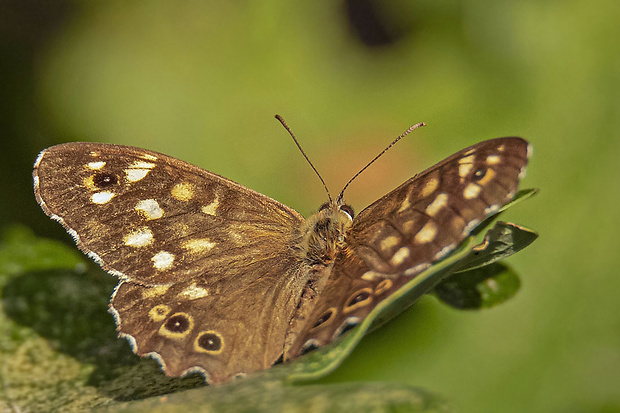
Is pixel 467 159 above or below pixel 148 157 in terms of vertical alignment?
below

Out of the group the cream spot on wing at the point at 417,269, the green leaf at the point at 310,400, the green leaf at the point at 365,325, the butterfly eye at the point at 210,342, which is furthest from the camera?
the butterfly eye at the point at 210,342

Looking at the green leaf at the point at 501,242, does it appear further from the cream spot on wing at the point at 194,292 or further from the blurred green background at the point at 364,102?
the cream spot on wing at the point at 194,292

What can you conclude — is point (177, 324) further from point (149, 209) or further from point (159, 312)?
point (149, 209)

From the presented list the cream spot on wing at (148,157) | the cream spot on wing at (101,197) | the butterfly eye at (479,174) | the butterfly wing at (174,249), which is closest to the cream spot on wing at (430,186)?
the butterfly eye at (479,174)

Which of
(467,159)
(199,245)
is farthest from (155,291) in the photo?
(467,159)

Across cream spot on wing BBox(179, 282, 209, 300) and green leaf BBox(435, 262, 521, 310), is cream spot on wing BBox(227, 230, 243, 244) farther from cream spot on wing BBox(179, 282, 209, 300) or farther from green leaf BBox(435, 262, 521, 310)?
green leaf BBox(435, 262, 521, 310)

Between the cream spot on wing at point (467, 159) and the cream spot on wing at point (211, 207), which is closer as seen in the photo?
the cream spot on wing at point (467, 159)
